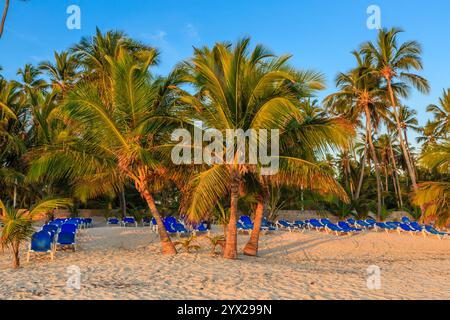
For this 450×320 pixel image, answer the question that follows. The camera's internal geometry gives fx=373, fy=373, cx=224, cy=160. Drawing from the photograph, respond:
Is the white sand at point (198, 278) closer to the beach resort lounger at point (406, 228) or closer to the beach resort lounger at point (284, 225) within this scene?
the beach resort lounger at point (284, 225)

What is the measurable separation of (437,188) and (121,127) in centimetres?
935

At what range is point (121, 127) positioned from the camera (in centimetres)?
980

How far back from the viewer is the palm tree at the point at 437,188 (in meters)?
10.5

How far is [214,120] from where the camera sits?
9500mm

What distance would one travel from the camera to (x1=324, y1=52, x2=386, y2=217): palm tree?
25656 mm

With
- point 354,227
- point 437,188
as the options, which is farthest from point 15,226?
point 354,227

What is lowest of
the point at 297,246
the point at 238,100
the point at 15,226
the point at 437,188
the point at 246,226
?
the point at 297,246

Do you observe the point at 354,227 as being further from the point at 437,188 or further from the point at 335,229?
the point at 437,188

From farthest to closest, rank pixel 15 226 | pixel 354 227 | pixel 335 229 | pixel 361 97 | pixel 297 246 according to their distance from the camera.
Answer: pixel 361 97 < pixel 354 227 < pixel 335 229 < pixel 297 246 < pixel 15 226

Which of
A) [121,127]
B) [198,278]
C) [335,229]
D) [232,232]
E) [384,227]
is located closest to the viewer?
[198,278]

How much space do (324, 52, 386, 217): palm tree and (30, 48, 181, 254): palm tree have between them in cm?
1870

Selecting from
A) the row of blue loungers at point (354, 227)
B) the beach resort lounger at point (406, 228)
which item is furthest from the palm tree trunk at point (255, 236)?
the beach resort lounger at point (406, 228)

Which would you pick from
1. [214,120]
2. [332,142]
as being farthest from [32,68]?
[332,142]

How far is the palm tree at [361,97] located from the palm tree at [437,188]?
47.6ft
